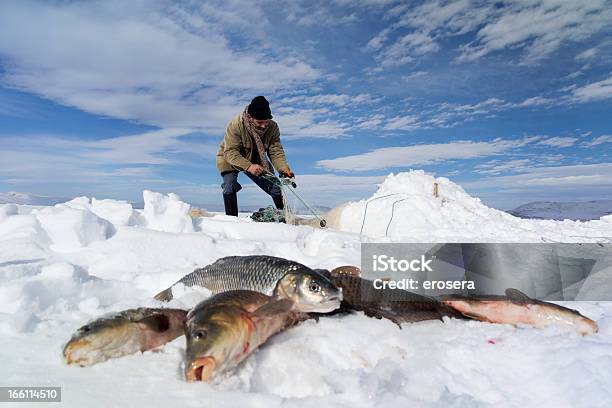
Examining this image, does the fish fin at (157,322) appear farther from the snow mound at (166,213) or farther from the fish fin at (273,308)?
the snow mound at (166,213)

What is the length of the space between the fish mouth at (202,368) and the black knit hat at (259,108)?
6199 millimetres

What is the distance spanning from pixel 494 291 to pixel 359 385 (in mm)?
2714

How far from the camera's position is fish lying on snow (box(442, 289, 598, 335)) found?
7.95ft

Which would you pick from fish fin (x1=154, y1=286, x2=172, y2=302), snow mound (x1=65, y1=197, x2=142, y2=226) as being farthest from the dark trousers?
fish fin (x1=154, y1=286, x2=172, y2=302)

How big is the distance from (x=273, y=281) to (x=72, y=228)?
3183 mm

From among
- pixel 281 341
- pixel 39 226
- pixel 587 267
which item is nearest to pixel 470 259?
pixel 587 267

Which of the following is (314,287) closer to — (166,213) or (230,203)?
(166,213)

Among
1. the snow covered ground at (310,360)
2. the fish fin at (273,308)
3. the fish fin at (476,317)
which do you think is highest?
the fish fin at (273,308)

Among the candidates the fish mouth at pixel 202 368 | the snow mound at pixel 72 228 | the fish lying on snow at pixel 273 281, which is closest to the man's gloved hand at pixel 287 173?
the snow mound at pixel 72 228

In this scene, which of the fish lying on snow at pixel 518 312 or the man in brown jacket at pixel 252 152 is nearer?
the fish lying on snow at pixel 518 312

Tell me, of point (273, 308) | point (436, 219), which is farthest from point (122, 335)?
point (436, 219)

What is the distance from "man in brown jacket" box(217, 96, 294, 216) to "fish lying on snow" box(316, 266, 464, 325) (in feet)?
15.8

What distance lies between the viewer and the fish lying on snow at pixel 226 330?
1.50 metres

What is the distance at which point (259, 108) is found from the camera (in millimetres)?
7270
